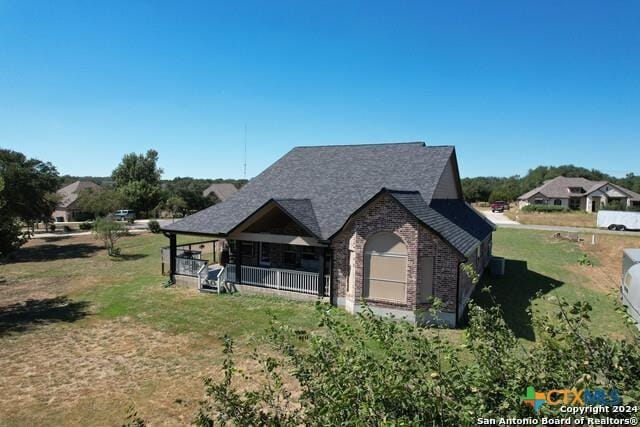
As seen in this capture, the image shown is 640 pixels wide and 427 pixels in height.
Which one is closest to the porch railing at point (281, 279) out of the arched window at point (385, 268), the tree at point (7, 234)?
the arched window at point (385, 268)

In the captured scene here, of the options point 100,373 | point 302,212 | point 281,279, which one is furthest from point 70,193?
point 100,373

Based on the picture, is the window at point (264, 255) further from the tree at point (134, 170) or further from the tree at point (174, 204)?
the tree at point (134, 170)

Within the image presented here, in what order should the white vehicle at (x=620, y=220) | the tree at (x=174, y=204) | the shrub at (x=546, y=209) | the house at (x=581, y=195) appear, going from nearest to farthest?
the white vehicle at (x=620, y=220)
the tree at (x=174, y=204)
the shrub at (x=546, y=209)
the house at (x=581, y=195)

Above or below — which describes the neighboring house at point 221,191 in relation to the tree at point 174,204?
above

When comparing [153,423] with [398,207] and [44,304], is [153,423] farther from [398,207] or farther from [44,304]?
[44,304]

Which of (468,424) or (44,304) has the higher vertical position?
(468,424)

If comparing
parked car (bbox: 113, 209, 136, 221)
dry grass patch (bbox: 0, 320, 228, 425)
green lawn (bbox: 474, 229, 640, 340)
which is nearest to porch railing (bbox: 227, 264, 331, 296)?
dry grass patch (bbox: 0, 320, 228, 425)

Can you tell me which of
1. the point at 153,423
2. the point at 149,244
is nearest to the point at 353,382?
the point at 153,423
